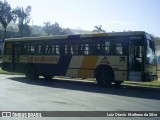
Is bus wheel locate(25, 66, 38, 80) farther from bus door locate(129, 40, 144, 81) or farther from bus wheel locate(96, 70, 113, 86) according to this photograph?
bus door locate(129, 40, 144, 81)

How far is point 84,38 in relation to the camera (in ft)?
67.2

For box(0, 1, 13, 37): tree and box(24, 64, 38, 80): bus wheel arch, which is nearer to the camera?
box(24, 64, 38, 80): bus wheel arch

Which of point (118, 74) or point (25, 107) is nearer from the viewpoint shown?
point (25, 107)

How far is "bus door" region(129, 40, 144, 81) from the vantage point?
17.7 m

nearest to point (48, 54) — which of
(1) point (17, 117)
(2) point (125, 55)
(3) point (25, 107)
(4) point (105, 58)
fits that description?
(4) point (105, 58)

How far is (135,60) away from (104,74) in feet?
6.98

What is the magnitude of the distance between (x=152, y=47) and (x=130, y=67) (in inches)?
81.6

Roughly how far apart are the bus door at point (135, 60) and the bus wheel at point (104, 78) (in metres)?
1.39

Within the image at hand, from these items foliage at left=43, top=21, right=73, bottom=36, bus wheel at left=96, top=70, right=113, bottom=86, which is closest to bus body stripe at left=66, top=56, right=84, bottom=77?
bus wheel at left=96, top=70, right=113, bottom=86

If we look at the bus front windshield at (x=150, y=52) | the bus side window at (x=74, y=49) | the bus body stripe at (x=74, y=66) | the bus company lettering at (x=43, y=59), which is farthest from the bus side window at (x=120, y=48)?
the bus company lettering at (x=43, y=59)

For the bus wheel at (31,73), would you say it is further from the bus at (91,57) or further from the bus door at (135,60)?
the bus door at (135,60)

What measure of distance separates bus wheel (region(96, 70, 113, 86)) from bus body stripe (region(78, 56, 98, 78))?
68cm

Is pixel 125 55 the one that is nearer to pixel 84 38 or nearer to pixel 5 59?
pixel 84 38

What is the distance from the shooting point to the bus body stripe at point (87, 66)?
19.8 m
